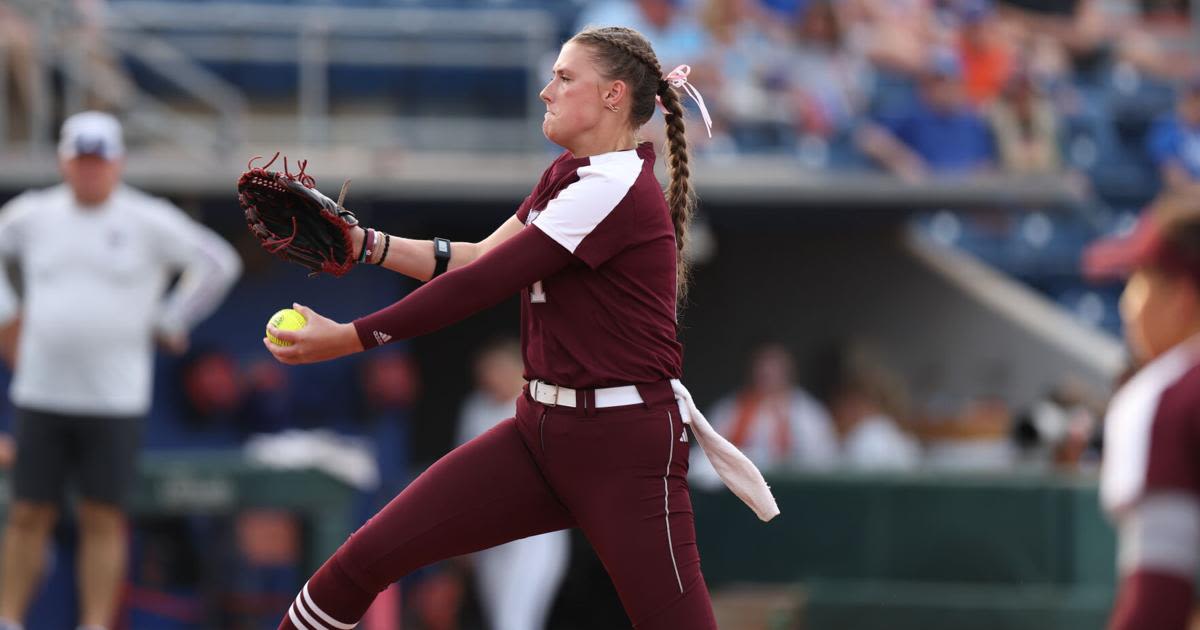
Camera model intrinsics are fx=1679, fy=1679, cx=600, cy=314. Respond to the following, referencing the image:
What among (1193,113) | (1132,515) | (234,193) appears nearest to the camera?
(1132,515)

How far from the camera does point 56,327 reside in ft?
21.8

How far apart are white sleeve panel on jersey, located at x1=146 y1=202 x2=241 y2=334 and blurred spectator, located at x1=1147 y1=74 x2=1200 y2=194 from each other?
27.4 ft

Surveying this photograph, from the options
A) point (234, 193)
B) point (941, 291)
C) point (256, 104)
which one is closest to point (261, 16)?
point (256, 104)

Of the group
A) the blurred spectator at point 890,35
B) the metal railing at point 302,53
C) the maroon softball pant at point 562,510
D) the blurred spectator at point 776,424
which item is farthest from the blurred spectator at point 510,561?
the maroon softball pant at point 562,510

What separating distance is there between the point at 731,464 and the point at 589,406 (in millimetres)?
435

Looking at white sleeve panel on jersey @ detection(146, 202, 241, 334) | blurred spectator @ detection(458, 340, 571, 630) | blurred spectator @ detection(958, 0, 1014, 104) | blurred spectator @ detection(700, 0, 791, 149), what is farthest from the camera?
blurred spectator @ detection(958, 0, 1014, 104)

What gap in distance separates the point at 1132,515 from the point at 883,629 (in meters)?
4.94

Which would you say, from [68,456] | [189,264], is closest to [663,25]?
[189,264]

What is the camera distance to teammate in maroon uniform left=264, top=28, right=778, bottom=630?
12.7 feet

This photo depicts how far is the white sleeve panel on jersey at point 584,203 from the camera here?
3.82m

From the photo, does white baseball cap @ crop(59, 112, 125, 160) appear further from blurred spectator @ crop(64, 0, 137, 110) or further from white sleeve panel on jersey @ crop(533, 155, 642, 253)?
white sleeve panel on jersey @ crop(533, 155, 642, 253)

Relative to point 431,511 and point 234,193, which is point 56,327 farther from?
point 431,511

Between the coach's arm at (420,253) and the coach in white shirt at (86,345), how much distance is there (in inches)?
113

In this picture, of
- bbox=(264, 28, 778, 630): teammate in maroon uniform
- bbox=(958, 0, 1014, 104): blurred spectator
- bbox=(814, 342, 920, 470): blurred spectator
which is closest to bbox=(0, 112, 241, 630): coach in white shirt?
bbox=(264, 28, 778, 630): teammate in maroon uniform
